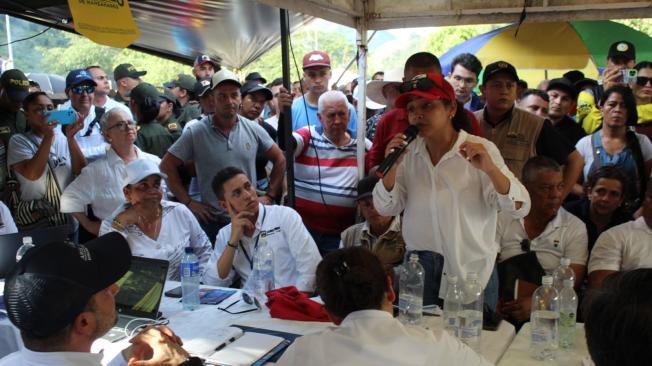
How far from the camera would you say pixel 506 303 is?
9.77 ft

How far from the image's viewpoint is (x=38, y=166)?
401 centimetres

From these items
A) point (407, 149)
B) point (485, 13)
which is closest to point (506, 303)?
point (407, 149)

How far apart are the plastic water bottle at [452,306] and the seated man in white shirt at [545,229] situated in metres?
0.81

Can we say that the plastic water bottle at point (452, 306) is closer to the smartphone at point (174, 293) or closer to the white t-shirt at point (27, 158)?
the smartphone at point (174, 293)

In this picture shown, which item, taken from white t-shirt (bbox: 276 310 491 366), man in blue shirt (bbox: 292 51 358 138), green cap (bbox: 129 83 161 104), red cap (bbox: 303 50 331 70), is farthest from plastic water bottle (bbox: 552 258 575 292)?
green cap (bbox: 129 83 161 104)

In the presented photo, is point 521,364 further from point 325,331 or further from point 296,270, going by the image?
point 296,270

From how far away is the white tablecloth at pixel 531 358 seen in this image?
210cm

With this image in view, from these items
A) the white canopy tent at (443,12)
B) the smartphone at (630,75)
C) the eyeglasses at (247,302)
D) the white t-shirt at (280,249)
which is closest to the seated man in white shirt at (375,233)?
the white t-shirt at (280,249)

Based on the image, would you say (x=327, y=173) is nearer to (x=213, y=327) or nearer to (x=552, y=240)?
(x=552, y=240)

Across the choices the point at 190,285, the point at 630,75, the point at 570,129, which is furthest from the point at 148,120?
the point at 630,75

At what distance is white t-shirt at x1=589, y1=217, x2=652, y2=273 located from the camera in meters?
3.04

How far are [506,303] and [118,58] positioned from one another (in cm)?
2666

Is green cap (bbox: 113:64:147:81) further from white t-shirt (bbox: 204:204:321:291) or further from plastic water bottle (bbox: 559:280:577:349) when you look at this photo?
plastic water bottle (bbox: 559:280:577:349)

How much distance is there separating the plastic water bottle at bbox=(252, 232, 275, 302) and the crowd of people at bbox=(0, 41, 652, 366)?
0.43 feet
